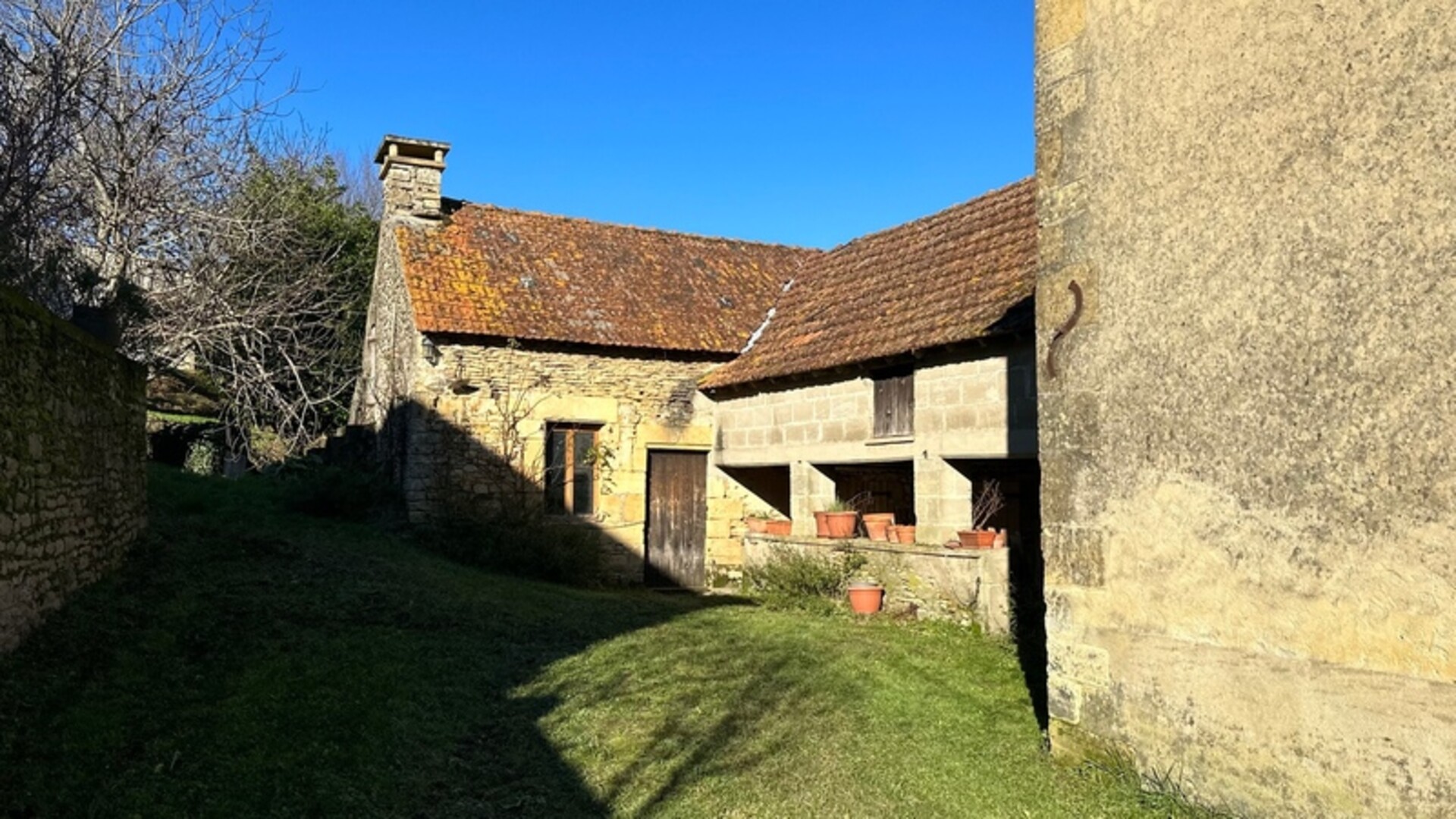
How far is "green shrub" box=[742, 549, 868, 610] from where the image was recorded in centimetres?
1084

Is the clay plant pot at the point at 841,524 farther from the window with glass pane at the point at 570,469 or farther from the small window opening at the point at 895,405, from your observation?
the window with glass pane at the point at 570,469

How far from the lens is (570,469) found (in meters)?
13.6

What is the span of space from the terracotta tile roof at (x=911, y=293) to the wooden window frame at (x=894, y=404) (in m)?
0.39

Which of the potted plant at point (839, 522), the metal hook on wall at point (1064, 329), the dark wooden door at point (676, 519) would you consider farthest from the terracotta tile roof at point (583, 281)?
the metal hook on wall at point (1064, 329)

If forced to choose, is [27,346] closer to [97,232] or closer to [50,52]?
[50,52]

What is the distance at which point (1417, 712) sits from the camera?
3514 millimetres

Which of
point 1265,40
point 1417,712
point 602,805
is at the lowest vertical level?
point 602,805

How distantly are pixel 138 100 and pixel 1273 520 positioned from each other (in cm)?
1529

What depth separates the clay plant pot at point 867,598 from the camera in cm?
1026

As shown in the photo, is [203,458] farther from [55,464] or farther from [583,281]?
[55,464]

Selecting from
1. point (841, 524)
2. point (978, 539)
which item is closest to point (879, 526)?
point (841, 524)

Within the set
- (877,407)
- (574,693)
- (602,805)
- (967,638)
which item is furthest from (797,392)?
(602,805)

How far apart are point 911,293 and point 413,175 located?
779 centimetres

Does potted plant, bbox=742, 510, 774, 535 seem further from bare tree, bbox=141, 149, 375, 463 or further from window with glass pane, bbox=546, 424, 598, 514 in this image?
bare tree, bbox=141, 149, 375, 463
